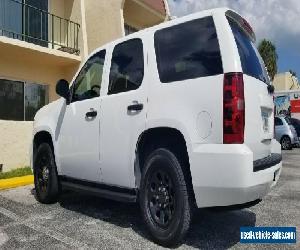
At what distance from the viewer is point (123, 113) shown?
4766 mm

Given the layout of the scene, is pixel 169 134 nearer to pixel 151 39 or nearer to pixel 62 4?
pixel 151 39

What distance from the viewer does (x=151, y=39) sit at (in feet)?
15.5

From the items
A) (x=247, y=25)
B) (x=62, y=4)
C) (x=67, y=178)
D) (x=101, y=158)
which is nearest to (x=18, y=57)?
(x=62, y=4)

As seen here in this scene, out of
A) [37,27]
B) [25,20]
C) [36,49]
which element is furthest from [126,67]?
[37,27]

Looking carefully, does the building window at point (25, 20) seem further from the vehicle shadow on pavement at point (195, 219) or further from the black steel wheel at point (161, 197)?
the black steel wheel at point (161, 197)

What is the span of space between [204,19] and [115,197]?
Answer: 2253 millimetres

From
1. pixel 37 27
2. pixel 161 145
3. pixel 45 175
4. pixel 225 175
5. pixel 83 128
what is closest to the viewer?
pixel 225 175

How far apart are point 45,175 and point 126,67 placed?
7.88 ft

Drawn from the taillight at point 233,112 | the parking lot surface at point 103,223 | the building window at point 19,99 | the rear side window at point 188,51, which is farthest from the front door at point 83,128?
the building window at point 19,99

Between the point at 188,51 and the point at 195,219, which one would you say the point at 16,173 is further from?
the point at 188,51

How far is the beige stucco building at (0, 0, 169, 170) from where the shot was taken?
11.0 metres

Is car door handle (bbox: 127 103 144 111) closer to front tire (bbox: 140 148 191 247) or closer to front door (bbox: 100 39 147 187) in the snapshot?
front door (bbox: 100 39 147 187)

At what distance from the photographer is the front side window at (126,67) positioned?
188 inches

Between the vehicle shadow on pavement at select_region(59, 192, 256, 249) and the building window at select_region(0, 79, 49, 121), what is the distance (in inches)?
233
